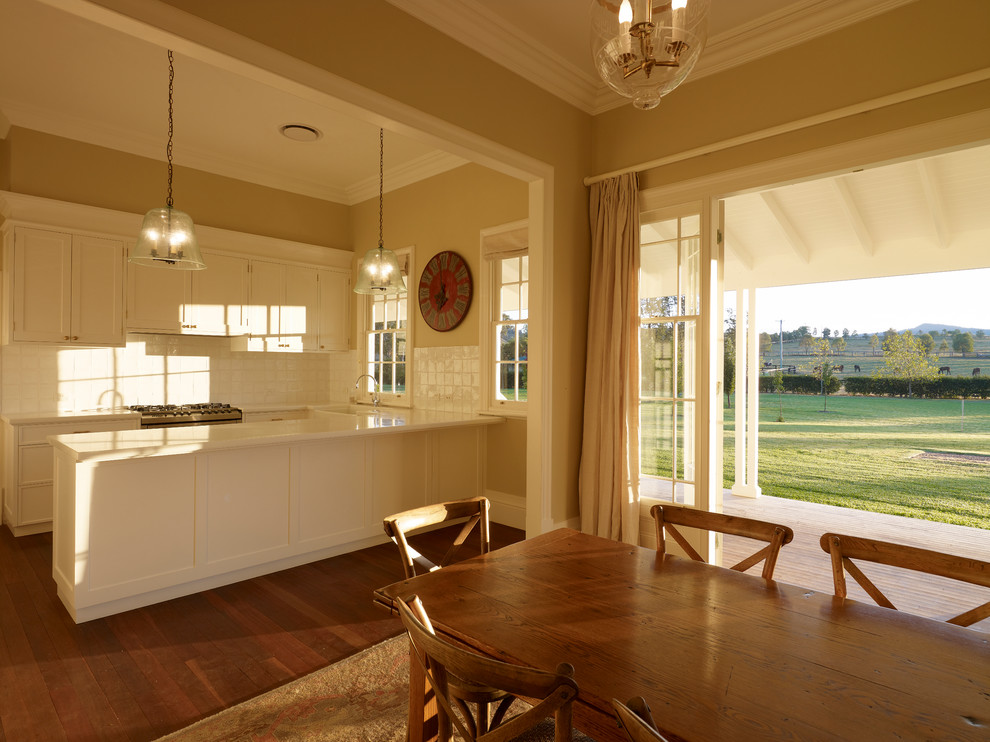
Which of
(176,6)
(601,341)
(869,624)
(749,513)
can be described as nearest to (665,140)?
(601,341)

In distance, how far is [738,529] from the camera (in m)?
1.98

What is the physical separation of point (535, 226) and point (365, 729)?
3.07 metres

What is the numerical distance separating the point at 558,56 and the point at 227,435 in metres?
3.25

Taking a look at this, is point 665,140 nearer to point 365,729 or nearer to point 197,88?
point 197,88

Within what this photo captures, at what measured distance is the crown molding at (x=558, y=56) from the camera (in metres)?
2.97

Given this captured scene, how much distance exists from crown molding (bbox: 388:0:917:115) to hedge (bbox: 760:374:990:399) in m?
8.45

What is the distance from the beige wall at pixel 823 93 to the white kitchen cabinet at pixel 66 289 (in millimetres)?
4434

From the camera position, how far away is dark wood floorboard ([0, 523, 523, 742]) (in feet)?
7.05

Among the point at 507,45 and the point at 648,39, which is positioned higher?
the point at 507,45

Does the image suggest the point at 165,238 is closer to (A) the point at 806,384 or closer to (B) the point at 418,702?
(B) the point at 418,702

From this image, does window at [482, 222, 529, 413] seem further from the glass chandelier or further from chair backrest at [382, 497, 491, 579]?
the glass chandelier

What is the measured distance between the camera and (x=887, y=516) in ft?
18.5

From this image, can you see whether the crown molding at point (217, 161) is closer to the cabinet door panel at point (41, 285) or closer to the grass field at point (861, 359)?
the cabinet door panel at point (41, 285)

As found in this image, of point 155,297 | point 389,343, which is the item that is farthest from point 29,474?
point 389,343
